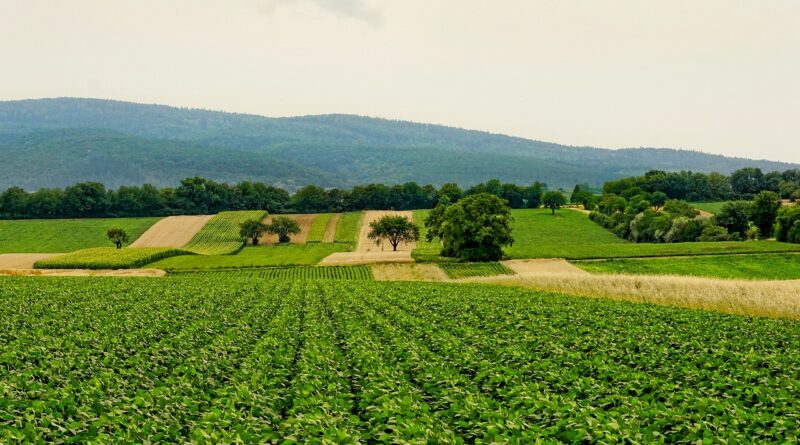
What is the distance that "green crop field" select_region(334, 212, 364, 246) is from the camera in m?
142

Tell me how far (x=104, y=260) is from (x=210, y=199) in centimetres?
8862

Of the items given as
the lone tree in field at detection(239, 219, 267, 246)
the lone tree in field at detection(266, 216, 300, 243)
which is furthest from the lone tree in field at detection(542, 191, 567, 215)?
the lone tree in field at detection(239, 219, 267, 246)

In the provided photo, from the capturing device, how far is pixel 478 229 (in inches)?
3676

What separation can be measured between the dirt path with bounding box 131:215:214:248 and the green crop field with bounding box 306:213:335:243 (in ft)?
98.2

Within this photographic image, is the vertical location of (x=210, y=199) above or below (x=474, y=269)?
above

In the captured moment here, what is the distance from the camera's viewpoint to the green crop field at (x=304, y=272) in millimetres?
82000

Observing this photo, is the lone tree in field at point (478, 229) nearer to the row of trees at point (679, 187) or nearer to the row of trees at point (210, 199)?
the row of trees at point (210, 199)

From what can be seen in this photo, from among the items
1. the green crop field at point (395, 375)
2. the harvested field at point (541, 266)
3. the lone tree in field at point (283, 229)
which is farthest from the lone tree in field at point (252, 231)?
the green crop field at point (395, 375)

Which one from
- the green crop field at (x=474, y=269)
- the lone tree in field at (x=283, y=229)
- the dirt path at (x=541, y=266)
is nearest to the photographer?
the green crop field at (x=474, y=269)

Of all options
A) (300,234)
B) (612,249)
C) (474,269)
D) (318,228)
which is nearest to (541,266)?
(474,269)

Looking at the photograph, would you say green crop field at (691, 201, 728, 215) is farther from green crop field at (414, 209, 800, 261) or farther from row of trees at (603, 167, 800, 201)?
green crop field at (414, 209, 800, 261)

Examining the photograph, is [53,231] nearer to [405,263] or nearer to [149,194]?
[149,194]

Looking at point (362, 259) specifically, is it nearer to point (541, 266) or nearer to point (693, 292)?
point (541, 266)

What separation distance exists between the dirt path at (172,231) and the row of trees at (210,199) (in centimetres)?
1348
